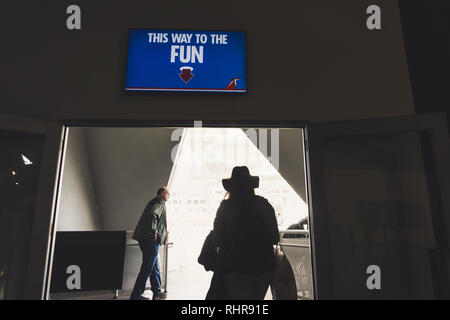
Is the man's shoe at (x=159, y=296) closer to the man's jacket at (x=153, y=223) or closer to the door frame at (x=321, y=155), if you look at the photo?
the man's jacket at (x=153, y=223)

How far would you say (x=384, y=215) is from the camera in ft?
7.08

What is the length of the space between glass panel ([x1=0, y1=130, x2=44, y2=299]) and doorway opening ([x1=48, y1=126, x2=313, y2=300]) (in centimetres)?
189

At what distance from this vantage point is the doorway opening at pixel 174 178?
4.23 m

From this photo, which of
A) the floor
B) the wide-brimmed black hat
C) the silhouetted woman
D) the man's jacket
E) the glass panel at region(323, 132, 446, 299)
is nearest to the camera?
the silhouetted woman

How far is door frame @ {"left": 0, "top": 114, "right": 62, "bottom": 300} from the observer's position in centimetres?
200

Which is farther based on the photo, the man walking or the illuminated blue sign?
the man walking

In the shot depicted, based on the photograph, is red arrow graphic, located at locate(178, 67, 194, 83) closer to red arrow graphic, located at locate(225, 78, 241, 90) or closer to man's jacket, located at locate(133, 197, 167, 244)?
red arrow graphic, located at locate(225, 78, 241, 90)

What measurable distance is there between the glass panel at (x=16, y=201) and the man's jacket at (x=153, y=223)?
130 centimetres

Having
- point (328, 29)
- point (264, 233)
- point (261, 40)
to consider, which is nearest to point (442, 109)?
point (328, 29)

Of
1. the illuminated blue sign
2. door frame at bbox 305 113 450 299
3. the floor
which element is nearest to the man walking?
the floor

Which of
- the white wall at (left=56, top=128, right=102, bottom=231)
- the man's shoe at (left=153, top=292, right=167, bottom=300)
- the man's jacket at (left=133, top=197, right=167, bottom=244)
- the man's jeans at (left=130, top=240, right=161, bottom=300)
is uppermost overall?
the white wall at (left=56, top=128, right=102, bottom=231)

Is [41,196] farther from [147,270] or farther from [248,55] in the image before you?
[248,55]

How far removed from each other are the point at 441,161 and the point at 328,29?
1.37 metres

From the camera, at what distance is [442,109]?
2410 millimetres
